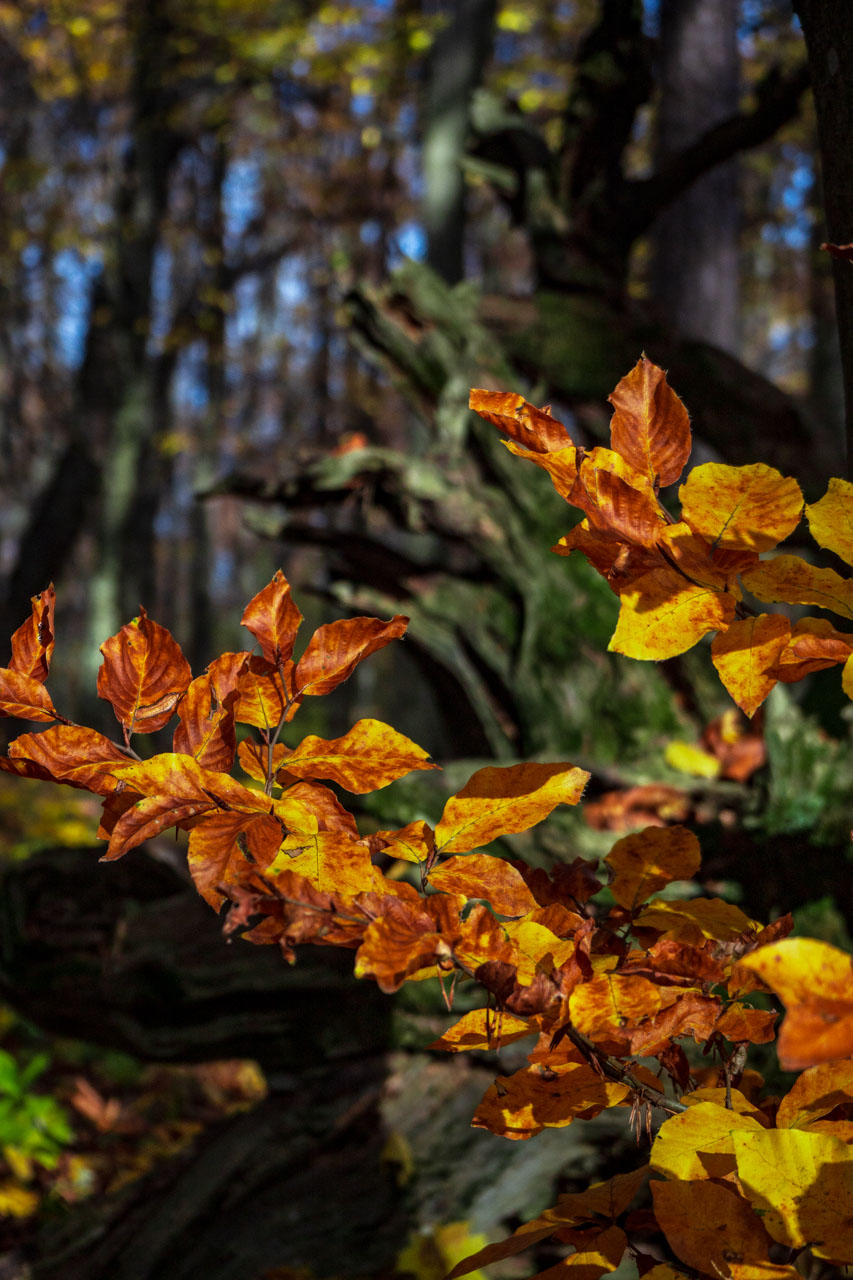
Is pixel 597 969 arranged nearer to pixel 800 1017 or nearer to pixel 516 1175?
pixel 800 1017

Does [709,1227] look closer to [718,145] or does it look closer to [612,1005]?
[612,1005]

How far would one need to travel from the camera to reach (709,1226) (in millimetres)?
649

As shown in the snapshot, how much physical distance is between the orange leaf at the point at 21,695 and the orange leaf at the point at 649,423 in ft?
1.58

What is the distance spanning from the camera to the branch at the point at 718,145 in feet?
8.69

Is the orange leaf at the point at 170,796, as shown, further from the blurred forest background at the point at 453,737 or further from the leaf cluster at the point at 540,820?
the blurred forest background at the point at 453,737

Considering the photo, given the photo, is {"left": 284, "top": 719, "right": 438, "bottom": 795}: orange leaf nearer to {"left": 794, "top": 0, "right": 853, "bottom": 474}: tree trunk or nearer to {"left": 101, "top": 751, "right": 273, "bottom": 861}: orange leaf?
{"left": 101, "top": 751, "right": 273, "bottom": 861}: orange leaf

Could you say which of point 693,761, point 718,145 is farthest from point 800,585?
point 718,145

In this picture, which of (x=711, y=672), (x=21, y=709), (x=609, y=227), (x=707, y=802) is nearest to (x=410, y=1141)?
(x=707, y=802)

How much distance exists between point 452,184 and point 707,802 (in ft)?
13.6

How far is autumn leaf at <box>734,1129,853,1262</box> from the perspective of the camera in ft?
1.95

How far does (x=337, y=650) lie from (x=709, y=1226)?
1.67 feet

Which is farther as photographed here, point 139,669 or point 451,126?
point 451,126

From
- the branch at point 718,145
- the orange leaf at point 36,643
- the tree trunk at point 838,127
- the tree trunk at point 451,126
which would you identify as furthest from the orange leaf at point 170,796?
Result: the tree trunk at point 451,126

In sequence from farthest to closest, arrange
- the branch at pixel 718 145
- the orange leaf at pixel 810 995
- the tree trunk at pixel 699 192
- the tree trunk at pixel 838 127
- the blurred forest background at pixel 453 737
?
the tree trunk at pixel 699 192
the branch at pixel 718 145
the blurred forest background at pixel 453 737
the tree trunk at pixel 838 127
the orange leaf at pixel 810 995
